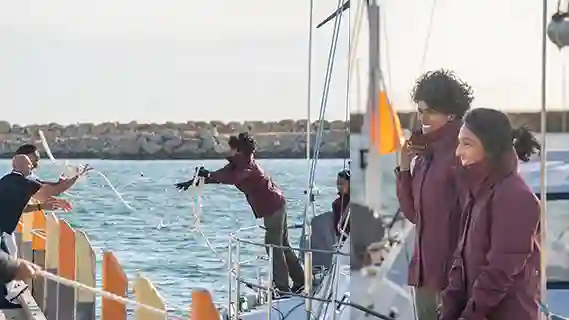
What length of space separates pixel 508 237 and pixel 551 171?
1.00 feet

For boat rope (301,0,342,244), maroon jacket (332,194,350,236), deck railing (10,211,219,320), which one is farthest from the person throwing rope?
boat rope (301,0,342,244)

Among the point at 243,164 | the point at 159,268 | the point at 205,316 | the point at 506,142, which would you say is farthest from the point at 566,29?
the point at 159,268

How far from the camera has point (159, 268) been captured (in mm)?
18922

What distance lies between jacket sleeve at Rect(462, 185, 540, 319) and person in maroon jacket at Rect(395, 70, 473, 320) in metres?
0.29

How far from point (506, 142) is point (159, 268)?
1604 cm

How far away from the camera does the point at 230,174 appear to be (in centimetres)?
898

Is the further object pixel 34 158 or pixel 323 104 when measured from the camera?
pixel 34 158

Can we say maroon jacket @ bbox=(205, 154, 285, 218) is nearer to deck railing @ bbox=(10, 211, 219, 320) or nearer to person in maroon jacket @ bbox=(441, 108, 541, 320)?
deck railing @ bbox=(10, 211, 219, 320)

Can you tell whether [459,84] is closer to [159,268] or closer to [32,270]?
[32,270]

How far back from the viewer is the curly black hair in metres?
3.51

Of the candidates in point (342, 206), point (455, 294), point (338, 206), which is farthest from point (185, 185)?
point (455, 294)

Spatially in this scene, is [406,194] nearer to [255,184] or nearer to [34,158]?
[255,184]

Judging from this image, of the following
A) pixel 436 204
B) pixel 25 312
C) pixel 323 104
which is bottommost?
pixel 25 312

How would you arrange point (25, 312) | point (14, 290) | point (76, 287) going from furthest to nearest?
point (14, 290) → point (25, 312) → point (76, 287)
